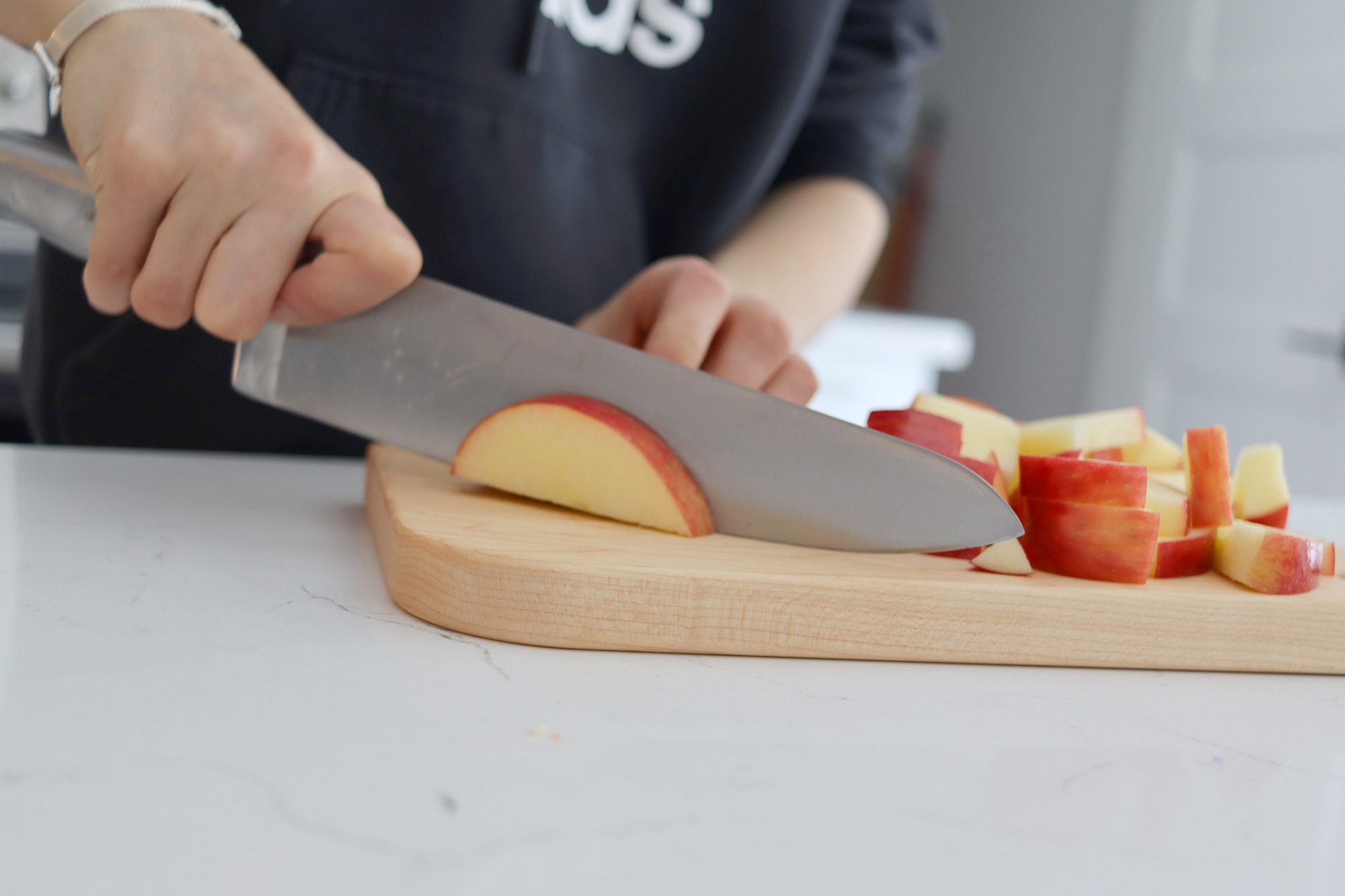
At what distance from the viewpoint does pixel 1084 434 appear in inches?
34.3

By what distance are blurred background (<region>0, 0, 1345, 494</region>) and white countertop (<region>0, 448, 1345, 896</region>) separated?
1.43m

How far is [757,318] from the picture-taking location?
39.5 inches

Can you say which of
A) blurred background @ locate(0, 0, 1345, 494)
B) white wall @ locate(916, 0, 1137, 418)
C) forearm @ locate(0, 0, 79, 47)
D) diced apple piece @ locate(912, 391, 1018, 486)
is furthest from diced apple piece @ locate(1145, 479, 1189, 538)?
white wall @ locate(916, 0, 1137, 418)

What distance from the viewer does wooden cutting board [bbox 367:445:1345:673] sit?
2.04 feet

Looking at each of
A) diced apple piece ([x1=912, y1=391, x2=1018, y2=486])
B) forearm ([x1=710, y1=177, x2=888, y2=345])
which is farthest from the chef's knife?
forearm ([x1=710, y1=177, x2=888, y2=345])

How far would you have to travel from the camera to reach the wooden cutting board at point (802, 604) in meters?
0.62

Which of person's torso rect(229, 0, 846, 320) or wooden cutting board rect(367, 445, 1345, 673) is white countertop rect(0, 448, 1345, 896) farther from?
person's torso rect(229, 0, 846, 320)

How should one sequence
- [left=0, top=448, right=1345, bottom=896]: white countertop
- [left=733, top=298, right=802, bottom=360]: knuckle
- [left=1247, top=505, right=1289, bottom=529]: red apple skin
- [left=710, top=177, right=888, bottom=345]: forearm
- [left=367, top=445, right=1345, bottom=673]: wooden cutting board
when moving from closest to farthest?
[left=0, top=448, right=1345, bottom=896]: white countertop
[left=367, top=445, right=1345, bottom=673]: wooden cutting board
[left=1247, top=505, right=1289, bottom=529]: red apple skin
[left=733, top=298, right=802, bottom=360]: knuckle
[left=710, top=177, right=888, bottom=345]: forearm

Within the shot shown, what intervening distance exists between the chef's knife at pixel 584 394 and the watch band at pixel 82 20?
6 cm

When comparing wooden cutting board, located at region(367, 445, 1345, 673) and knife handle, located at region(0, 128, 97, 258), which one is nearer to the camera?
wooden cutting board, located at region(367, 445, 1345, 673)

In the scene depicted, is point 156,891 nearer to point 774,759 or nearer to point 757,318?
point 774,759

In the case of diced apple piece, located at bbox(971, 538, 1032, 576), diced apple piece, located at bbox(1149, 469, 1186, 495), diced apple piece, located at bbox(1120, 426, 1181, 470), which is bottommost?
diced apple piece, located at bbox(971, 538, 1032, 576)

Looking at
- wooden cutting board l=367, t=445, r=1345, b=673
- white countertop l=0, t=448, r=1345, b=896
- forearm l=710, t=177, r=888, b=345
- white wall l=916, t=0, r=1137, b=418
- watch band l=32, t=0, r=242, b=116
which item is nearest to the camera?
white countertop l=0, t=448, r=1345, b=896

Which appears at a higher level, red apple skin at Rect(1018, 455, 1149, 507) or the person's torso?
the person's torso
